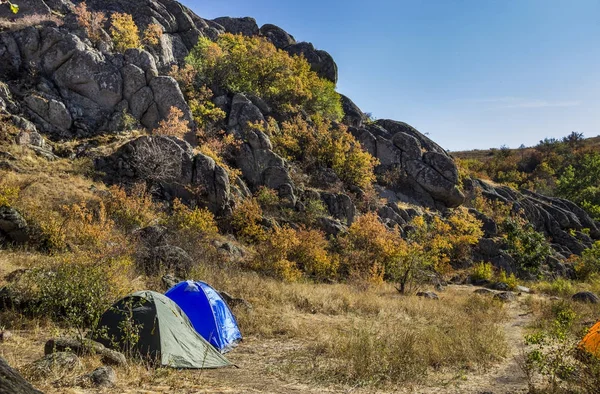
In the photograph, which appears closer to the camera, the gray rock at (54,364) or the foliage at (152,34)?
the gray rock at (54,364)

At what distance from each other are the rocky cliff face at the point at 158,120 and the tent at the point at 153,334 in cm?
2001

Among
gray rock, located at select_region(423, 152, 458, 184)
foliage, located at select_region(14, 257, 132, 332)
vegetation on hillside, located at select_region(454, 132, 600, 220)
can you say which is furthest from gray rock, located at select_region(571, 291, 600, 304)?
vegetation on hillside, located at select_region(454, 132, 600, 220)

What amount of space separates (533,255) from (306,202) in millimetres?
20225

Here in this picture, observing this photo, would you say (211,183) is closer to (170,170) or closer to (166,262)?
(170,170)

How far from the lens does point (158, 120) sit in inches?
1353

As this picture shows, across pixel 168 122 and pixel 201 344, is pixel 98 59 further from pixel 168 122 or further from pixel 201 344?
pixel 201 344

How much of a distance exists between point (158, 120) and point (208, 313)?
1093 inches

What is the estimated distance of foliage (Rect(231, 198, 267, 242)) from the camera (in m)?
27.4

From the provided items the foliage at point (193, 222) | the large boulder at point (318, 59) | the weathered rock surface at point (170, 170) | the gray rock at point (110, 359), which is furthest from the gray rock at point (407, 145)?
the gray rock at point (110, 359)

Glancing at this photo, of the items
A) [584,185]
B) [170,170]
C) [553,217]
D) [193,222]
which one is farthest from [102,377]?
[584,185]

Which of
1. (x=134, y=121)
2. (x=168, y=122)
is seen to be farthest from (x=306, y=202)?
(x=134, y=121)

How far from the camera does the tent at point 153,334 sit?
306 inches

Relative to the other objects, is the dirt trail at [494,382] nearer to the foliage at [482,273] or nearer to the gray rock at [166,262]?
the gray rock at [166,262]

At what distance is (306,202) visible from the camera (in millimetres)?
33438
